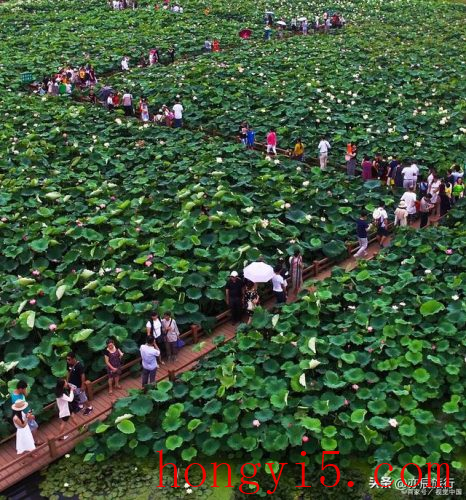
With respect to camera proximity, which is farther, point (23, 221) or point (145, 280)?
point (23, 221)

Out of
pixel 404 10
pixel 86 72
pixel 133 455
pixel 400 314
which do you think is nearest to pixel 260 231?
pixel 400 314

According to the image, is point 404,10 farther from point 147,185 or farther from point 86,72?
point 147,185

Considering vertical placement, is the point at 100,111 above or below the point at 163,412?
above

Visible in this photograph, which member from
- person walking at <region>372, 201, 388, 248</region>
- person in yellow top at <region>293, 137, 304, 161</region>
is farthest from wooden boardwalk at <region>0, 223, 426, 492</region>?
person in yellow top at <region>293, 137, 304, 161</region>

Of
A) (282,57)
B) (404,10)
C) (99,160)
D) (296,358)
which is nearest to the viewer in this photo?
(296,358)

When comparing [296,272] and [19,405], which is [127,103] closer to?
[296,272]

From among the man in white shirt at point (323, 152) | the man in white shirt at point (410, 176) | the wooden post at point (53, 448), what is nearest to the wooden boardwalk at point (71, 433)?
the wooden post at point (53, 448)

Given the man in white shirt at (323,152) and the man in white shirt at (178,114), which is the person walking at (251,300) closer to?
the man in white shirt at (323,152)
